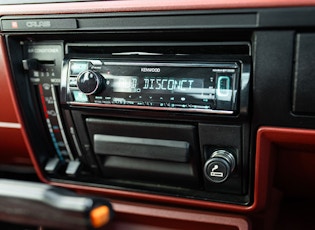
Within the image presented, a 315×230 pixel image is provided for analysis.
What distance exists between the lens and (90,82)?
0.69 m

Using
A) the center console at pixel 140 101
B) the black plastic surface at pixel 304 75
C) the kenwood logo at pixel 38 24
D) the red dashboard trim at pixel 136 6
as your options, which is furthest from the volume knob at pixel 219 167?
the kenwood logo at pixel 38 24

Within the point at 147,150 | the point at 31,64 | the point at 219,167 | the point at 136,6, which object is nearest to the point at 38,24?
the point at 31,64

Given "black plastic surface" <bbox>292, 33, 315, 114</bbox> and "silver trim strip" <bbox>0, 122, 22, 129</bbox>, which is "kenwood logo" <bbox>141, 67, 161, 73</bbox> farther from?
"silver trim strip" <bbox>0, 122, 22, 129</bbox>

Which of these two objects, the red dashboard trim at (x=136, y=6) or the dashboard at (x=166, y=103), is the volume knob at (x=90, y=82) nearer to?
the dashboard at (x=166, y=103)

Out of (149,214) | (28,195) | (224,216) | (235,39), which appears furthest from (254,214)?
(28,195)

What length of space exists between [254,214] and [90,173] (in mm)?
357

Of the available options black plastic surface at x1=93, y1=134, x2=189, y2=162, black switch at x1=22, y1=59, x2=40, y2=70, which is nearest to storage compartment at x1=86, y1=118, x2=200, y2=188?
black plastic surface at x1=93, y1=134, x2=189, y2=162

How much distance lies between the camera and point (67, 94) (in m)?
0.74

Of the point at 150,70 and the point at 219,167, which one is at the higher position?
the point at 150,70

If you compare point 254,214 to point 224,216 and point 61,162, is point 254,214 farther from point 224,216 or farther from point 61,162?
point 61,162

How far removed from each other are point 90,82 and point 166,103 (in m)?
0.14

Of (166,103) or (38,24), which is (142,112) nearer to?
(166,103)

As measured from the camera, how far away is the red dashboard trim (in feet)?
1.91

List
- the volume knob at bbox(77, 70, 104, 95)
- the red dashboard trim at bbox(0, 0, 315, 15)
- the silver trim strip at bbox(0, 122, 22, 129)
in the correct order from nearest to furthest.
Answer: the red dashboard trim at bbox(0, 0, 315, 15) → the volume knob at bbox(77, 70, 104, 95) → the silver trim strip at bbox(0, 122, 22, 129)
